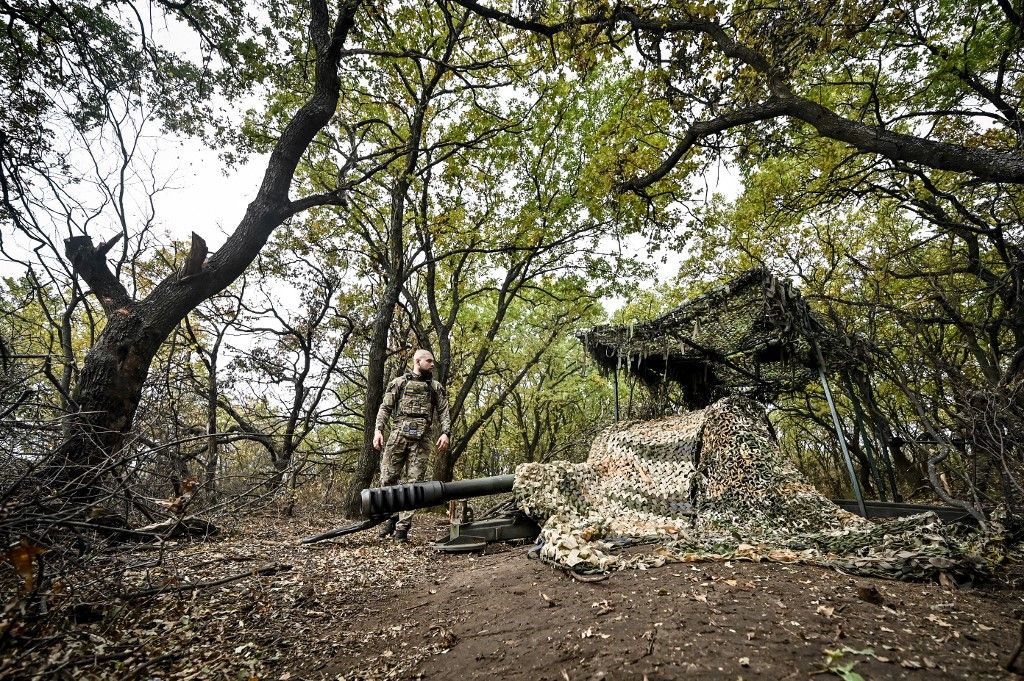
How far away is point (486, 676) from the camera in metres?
2.02

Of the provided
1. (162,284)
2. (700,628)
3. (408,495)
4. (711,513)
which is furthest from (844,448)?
(162,284)

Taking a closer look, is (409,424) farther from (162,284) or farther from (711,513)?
(711,513)

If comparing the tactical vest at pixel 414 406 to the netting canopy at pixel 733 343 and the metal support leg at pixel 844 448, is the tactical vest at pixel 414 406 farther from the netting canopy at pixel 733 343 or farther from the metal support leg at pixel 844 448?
the metal support leg at pixel 844 448

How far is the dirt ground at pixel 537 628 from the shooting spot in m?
1.82

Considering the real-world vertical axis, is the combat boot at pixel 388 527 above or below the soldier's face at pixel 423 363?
below

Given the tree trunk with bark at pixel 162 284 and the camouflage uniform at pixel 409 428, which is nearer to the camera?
the tree trunk with bark at pixel 162 284

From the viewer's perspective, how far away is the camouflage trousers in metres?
5.37

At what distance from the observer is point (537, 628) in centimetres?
244

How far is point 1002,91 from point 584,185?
6.92 metres

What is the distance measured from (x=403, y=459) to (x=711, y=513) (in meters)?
3.91

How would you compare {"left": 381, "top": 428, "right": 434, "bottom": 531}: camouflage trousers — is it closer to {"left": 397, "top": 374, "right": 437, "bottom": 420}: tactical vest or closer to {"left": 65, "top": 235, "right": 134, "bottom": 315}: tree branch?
{"left": 397, "top": 374, "right": 437, "bottom": 420}: tactical vest

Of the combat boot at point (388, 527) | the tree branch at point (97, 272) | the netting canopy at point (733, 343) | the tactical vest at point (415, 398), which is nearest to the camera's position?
the tree branch at point (97, 272)

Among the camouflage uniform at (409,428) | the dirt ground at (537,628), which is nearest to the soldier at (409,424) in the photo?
the camouflage uniform at (409,428)

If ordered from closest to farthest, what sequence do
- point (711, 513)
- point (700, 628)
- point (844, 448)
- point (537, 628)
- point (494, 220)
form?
point (700, 628), point (537, 628), point (711, 513), point (844, 448), point (494, 220)
